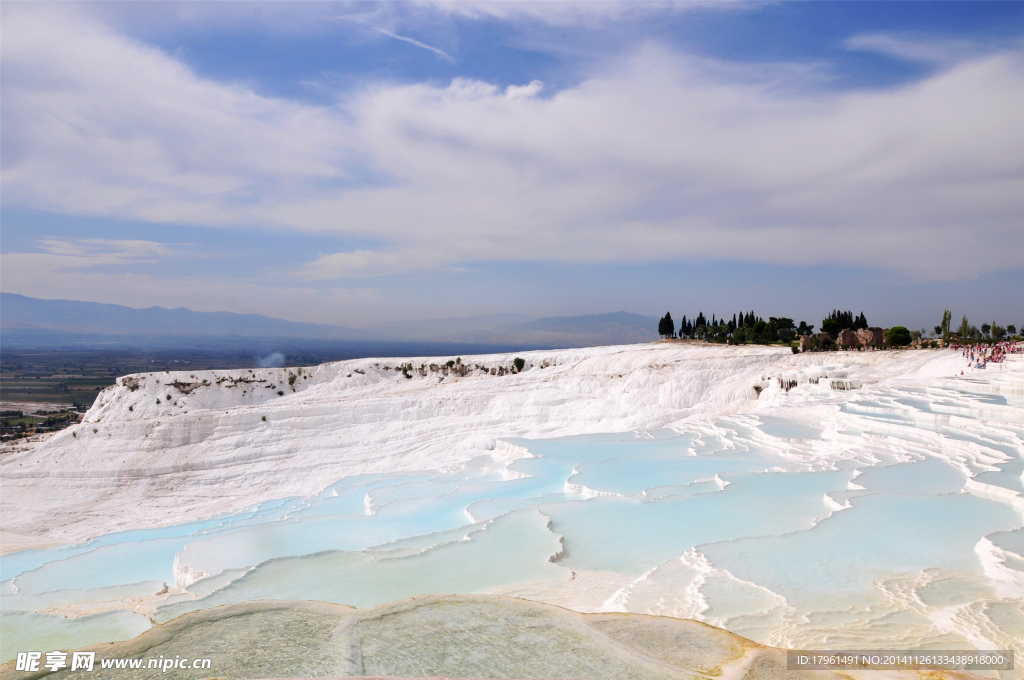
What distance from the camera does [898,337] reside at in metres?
28.9

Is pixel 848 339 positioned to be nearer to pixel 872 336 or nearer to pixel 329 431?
pixel 872 336

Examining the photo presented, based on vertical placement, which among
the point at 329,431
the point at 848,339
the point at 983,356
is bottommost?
the point at 329,431

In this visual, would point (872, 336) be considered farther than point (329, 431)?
Yes

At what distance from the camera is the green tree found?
28.9m

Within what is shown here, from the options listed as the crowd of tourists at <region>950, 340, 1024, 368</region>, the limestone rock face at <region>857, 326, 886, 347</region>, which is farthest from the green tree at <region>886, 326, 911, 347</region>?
the crowd of tourists at <region>950, 340, 1024, 368</region>

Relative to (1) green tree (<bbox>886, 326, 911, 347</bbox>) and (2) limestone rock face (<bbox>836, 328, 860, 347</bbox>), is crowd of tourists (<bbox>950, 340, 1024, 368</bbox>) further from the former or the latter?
(2) limestone rock face (<bbox>836, 328, 860, 347</bbox>)

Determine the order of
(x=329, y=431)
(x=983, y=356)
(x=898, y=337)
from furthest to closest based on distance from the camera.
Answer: (x=898, y=337)
(x=983, y=356)
(x=329, y=431)

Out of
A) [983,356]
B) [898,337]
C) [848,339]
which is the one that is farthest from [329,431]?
[898,337]

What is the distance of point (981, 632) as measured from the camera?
4117 mm

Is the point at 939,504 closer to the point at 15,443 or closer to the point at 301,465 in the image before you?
the point at 301,465

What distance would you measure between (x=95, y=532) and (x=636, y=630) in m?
16.0

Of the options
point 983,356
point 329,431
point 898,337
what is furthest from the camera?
point 898,337

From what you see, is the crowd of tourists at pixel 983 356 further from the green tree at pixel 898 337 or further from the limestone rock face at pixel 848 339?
the limestone rock face at pixel 848 339

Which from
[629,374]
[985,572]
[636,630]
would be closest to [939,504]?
[985,572]
